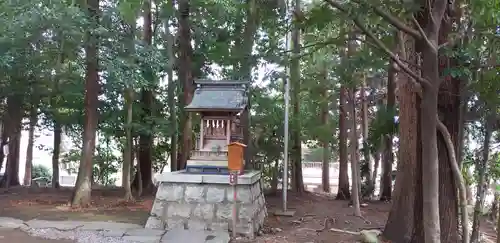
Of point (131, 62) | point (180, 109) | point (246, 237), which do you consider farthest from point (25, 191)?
point (246, 237)

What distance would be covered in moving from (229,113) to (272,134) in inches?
173

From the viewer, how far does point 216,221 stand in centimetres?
640

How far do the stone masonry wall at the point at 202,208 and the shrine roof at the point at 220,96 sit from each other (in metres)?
1.41

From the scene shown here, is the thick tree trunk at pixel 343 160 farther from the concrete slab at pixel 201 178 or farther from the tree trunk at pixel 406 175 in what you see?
the concrete slab at pixel 201 178

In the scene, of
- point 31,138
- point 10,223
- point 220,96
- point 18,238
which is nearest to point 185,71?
point 220,96

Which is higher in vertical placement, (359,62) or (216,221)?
(359,62)

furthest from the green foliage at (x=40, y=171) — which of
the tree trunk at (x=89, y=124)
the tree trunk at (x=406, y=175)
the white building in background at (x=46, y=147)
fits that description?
the tree trunk at (x=406, y=175)

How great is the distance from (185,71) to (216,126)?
10.7 ft

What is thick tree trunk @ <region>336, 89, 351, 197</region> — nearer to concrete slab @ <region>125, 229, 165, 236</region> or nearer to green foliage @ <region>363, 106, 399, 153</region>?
green foliage @ <region>363, 106, 399, 153</region>

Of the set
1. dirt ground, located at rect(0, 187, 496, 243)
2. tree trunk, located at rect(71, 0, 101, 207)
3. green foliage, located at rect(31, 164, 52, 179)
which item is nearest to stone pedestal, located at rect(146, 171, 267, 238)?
dirt ground, located at rect(0, 187, 496, 243)

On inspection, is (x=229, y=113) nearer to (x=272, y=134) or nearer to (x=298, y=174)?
(x=272, y=134)

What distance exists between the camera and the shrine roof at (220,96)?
7.10 metres

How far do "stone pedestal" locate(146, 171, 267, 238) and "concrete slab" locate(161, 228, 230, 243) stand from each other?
0.78 feet

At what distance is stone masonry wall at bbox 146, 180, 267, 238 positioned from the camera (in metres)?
6.36
